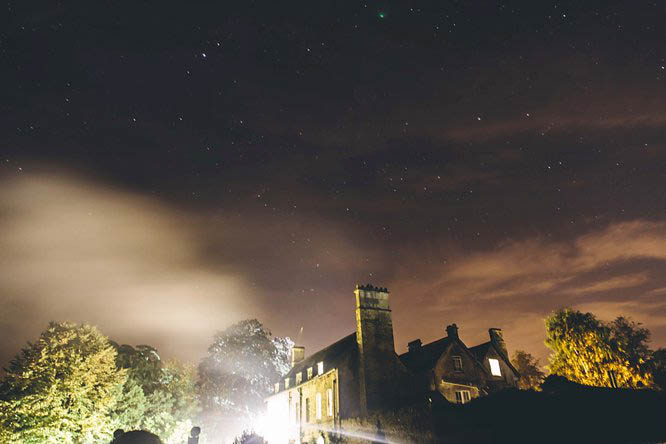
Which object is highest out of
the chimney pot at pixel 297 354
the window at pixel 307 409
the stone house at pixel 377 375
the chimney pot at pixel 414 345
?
the chimney pot at pixel 297 354

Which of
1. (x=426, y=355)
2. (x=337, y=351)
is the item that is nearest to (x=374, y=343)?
(x=337, y=351)

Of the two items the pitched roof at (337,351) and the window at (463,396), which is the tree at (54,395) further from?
the window at (463,396)

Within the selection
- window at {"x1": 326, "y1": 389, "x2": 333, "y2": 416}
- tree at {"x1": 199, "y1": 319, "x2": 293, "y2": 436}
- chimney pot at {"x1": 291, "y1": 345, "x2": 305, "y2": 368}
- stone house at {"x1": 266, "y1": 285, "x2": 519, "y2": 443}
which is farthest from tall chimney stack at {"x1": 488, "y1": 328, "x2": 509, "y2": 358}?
tree at {"x1": 199, "y1": 319, "x2": 293, "y2": 436}

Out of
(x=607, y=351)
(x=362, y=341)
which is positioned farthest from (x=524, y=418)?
(x=607, y=351)

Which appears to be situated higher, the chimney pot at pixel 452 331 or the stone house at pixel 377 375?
the chimney pot at pixel 452 331

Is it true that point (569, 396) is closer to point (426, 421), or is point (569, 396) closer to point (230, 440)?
point (426, 421)

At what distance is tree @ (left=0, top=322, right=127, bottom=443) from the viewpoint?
77.1ft

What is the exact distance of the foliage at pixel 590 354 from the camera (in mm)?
35188

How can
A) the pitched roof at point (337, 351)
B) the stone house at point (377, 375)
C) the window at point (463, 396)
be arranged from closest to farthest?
the stone house at point (377, 375), the pitched roof at point (337, 351), the window at point (463, 396)

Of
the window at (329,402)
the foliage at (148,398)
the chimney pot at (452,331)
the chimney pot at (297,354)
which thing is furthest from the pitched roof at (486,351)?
the foliage at (148,398)

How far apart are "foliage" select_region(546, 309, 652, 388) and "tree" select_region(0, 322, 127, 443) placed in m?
41.4

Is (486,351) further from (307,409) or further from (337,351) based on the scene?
(307,409)

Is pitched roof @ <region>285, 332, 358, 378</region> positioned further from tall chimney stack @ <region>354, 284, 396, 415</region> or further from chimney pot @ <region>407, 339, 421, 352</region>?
chimney pot @ <region>407, 339, 421, 352</region>

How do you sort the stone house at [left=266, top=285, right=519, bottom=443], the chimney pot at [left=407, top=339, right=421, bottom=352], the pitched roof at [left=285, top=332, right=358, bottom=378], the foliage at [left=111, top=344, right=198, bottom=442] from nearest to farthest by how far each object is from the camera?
the stone house at [left=266, top=285, right=519, bottom=443], the pitched roof at [left=285, top=332, right=358, bottom=378], the foliage at [left=111, top=344, right=198, bottom=442], the chimney pot at [left=407, top=339, right=421, bottom=352]
